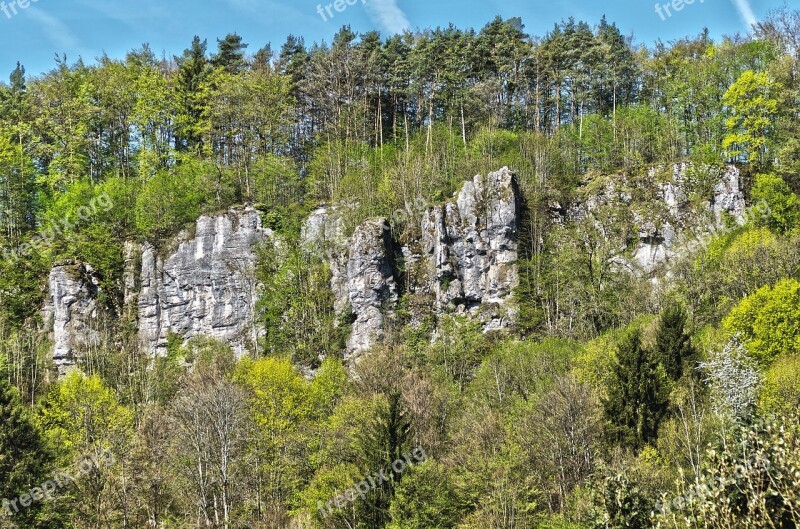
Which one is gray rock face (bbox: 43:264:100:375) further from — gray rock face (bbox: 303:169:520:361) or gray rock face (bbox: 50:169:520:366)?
gray rock face (bbox: 303:169:520:361)

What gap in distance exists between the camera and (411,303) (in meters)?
57.8

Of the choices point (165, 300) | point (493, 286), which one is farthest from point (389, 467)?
point (165, 300)

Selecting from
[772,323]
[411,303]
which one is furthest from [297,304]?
[772,323]

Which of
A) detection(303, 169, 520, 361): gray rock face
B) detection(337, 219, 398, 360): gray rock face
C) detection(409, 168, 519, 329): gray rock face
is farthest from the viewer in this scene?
detection(409, 168, 519, 329): gray rock face

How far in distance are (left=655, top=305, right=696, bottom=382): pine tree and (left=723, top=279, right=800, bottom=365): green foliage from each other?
265 cm

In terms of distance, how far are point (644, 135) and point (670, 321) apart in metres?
32.0

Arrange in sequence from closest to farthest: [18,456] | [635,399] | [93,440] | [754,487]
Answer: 1. [754,487]
2. [18,456]
3. [635,399]
4. [93,440]

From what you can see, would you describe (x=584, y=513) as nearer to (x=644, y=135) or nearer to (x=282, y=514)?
(x=282, y=514)

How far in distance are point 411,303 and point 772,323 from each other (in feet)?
97.2

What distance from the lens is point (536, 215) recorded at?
58719 millimetres

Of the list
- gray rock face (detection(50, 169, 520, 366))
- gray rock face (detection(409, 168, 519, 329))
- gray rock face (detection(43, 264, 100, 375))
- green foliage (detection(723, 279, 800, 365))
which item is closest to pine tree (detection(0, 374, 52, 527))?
gray rock face (detection(50, 169, 520, 366))

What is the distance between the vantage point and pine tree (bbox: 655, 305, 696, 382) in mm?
35344

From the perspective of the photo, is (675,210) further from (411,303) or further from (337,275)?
(337,275)

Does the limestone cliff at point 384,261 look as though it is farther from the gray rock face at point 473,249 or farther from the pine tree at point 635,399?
the pine tree at point 635,399
